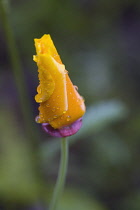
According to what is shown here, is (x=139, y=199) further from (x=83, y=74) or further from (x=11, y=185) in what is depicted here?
(x=83, y=74)

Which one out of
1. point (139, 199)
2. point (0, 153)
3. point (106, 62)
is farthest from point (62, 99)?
point (106, 62)

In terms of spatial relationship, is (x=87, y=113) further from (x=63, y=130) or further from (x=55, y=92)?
(x=55, y=92)

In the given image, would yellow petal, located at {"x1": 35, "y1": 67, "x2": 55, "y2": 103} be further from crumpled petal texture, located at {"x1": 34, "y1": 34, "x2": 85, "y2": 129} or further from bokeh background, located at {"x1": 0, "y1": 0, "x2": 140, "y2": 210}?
bokeh background, located at {"x1": 0, "y1": 0, "x2": 140, "y2": 210}

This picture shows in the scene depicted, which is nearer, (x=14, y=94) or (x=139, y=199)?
(x=139, y=199)

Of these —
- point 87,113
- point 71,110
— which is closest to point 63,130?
point 71,110

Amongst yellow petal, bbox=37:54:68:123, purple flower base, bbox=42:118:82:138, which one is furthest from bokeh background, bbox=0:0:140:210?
yellow petal, bbox=37:54:68:123

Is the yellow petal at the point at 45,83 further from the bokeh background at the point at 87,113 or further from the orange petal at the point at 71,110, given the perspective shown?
the bokeh background at the point at 87,113

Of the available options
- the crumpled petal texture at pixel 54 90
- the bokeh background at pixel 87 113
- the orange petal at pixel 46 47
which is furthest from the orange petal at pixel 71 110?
the bokeh background at pixel 87 113
